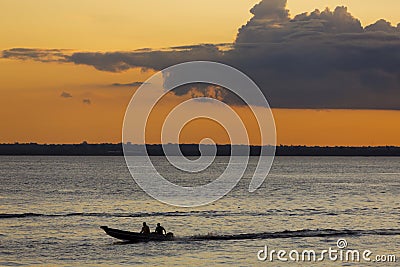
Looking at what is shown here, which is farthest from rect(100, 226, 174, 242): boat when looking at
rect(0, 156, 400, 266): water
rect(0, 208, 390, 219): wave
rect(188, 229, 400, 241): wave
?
rect(0, 208, 390, 219): wave

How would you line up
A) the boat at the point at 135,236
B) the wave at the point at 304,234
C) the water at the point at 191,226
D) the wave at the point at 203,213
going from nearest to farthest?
1. the water at the point at 191,226
2. the boat at the point at 135,236
3. the wave at the point at 304,234
4. the wave at the point at 203,213

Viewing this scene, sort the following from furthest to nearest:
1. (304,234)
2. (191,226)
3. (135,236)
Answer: (191,226) < (304,234) < (135,236)

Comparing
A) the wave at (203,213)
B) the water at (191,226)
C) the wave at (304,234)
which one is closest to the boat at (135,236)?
the water at (191,226)

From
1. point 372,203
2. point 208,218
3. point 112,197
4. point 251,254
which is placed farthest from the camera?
point 112,197

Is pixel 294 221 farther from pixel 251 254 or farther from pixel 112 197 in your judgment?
pixel 112 197

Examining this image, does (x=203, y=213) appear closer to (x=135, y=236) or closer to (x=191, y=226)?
(x=191, y=226)

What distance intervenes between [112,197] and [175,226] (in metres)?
40.7

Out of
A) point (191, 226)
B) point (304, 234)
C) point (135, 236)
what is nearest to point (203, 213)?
point (191, 226)

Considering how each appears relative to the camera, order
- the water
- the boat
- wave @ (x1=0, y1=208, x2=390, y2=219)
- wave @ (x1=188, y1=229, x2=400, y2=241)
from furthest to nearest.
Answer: wave @ (x1=0, y1=208, x2=390, y2=219) → wave @ (x1=188, y1=229, x2=400, y2=241) → the boat → the water

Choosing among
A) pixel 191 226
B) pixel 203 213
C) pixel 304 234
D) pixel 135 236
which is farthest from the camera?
pixel 203 213

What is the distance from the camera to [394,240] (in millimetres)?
69812

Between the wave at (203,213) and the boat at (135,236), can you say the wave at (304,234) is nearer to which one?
the boat at (135,236)

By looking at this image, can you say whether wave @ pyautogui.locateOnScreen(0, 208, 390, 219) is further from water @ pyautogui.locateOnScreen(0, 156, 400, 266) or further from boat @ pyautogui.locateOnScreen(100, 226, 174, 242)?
boat @ pyautogui.locateOnScreen(100, 226, 174, 242)

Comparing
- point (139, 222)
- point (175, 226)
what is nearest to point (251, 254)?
point (175, 226)
